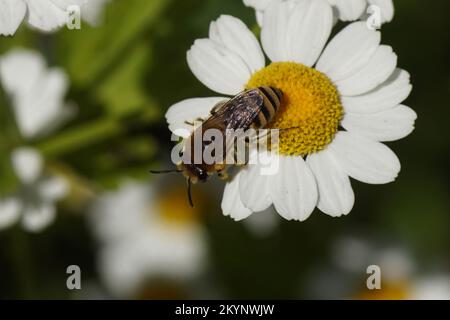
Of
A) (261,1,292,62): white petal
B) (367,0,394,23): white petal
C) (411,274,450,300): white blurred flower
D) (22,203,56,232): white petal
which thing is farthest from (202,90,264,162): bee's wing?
(411,274,450,300): white blurred flower

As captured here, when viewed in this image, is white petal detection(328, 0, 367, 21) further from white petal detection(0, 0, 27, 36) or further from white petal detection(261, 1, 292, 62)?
white petal detection(0, 0, 27, 36)

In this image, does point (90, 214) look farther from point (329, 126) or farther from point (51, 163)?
point (329, 126)

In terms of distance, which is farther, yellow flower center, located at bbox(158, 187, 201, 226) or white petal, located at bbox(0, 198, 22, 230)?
yellow flower center, located at bbox(158, 187, 201, 226)

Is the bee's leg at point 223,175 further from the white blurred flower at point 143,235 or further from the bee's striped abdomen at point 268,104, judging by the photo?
the white blurred flower at point 143,235

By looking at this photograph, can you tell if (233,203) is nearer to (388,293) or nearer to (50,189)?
(50,189)

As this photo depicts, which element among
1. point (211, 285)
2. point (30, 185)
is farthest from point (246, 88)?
point (211, 285)

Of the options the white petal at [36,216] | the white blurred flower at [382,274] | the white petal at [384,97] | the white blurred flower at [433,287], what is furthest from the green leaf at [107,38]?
the white blurred flower at [433,287]
